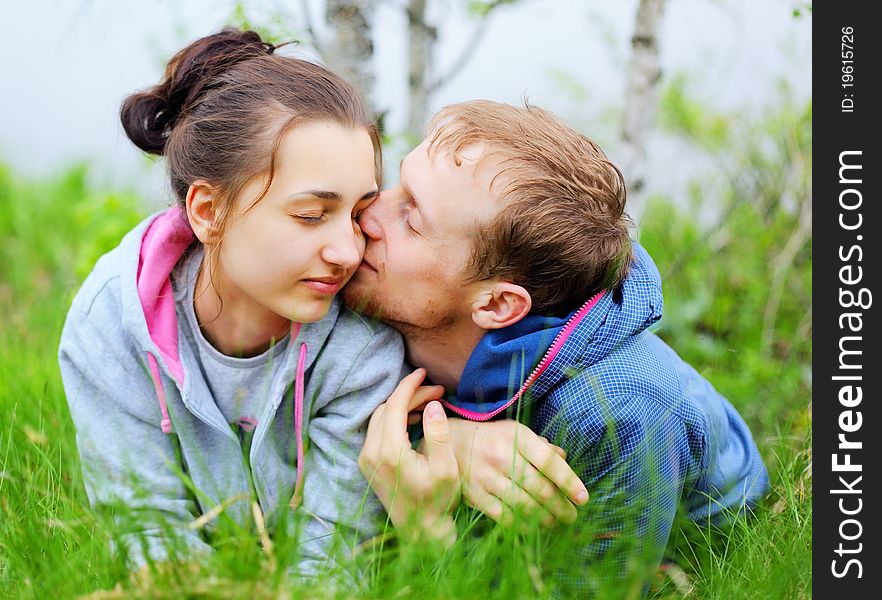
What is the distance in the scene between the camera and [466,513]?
7.72 feet

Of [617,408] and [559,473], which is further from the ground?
[617,408]

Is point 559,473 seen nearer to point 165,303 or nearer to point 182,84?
point 165,303

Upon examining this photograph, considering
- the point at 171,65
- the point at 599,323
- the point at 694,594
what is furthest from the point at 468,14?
the point at 694,594

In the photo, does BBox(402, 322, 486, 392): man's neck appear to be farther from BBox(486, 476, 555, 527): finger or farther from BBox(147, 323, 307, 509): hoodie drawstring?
BBox(486, 476, 555, 527): finger

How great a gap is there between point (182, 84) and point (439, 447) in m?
1.18

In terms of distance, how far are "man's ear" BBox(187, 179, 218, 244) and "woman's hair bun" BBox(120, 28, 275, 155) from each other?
0.26 metres

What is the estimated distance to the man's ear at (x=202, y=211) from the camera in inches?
94.0

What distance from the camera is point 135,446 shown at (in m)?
2.53

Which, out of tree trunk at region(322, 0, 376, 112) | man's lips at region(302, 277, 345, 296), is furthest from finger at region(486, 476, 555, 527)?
tree trunk at region(322, 0, 376, 112)

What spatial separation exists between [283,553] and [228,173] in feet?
3.20

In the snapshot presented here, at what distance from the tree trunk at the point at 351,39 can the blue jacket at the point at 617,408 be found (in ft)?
4.14

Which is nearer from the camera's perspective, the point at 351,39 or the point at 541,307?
the point at 541,307

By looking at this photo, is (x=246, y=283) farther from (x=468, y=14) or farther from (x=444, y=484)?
(x=468, y=14)

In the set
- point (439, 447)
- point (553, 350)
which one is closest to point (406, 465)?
point (439, 447)
